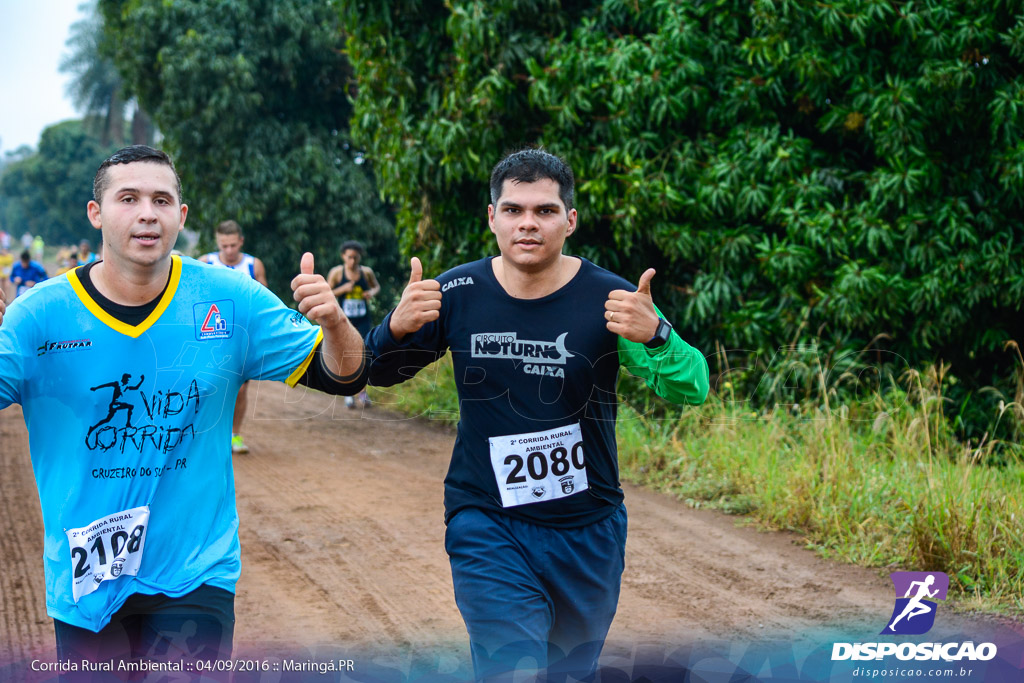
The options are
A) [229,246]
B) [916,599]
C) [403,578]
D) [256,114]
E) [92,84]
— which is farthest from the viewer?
[92,84]

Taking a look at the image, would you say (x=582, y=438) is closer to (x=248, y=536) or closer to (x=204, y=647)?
(x=204, y=647)

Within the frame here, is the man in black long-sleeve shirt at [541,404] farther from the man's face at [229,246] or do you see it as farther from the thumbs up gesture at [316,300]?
the man's face at [229,246]

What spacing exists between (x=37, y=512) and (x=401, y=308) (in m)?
5.15

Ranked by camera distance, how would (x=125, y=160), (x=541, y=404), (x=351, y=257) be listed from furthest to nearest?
(x=351, y=257)
(x=541, y=404)
(x=125, y=160)

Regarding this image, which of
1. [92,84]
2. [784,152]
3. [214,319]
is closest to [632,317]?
[214,319]

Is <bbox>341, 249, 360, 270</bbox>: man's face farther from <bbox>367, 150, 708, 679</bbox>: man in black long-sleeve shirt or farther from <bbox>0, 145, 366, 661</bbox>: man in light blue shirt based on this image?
<bbox>0, 145, 366, 661</bbox>: man in light blue shirt

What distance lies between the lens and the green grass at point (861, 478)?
209 inches

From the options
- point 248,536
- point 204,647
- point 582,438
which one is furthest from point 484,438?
point 248,536

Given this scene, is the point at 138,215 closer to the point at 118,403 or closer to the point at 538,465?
the point at 118,403

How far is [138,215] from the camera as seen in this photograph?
2.79 metres

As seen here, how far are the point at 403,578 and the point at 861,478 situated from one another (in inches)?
125

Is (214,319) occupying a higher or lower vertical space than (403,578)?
higher

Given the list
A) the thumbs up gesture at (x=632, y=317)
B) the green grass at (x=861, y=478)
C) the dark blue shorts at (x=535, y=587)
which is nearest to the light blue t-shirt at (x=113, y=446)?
the dark blue shorts at (x=535, y=587)

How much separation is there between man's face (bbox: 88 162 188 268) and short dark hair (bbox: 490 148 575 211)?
3.43 ft
